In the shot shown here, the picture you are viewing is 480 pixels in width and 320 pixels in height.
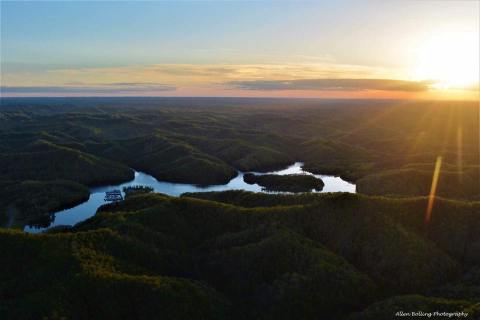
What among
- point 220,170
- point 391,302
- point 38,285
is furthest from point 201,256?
point 220,170

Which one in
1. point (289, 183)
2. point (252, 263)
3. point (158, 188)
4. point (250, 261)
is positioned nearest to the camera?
point (252, 263)

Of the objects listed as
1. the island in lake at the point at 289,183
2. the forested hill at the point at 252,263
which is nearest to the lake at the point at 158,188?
the island in lake at the point at 289,183

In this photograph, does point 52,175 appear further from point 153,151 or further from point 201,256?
point 201,256

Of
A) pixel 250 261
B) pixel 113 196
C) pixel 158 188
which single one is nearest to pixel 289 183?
pixel 158 188

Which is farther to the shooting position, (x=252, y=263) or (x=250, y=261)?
(x=250, y=261)

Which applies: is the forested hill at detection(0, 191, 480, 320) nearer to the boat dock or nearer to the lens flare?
the lens flare

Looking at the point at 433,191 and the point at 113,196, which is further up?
the point at 113,196

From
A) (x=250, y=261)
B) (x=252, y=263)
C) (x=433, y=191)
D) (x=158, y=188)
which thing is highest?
(x=250, y=261)

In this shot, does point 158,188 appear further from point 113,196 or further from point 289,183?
point 289,183
